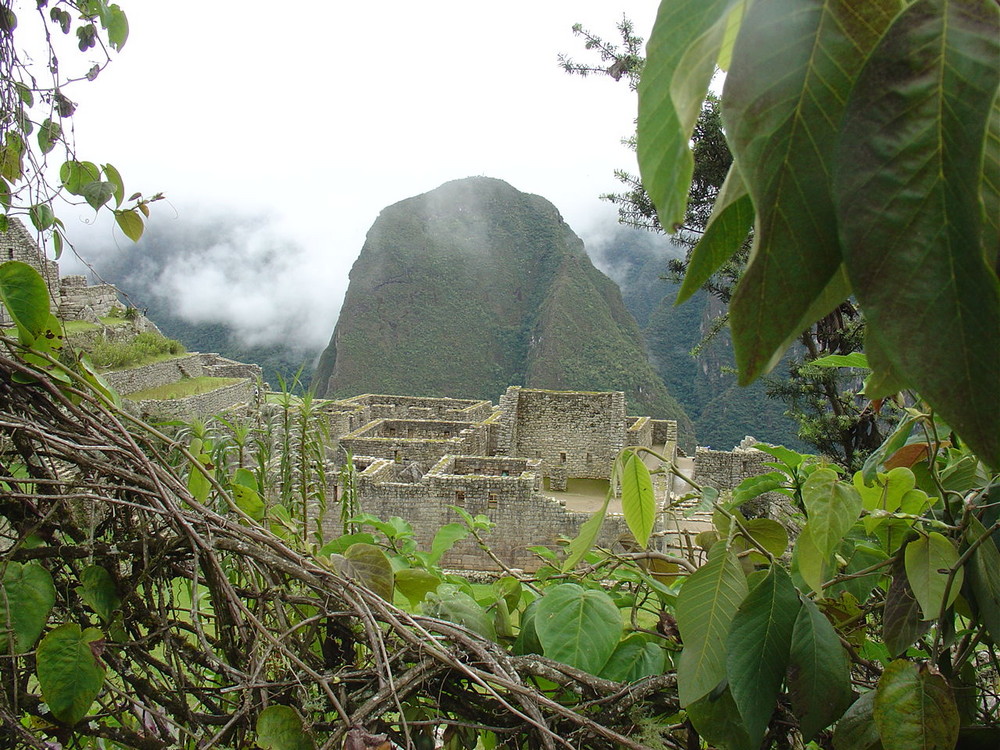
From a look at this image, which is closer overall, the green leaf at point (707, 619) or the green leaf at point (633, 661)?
the green leaf at point (707, 619)

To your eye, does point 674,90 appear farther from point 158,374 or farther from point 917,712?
point 158,374

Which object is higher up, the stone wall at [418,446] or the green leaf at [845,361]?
the green leaf at [845,361]

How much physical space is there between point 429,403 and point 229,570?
1613 centimetres

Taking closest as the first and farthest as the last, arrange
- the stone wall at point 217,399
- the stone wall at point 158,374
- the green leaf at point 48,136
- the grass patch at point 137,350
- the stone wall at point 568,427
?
the green leaf at point 48,136 < the grass patch at point 137,350 < the stone wall at point 568,427 < the stone wall at point 217,399 < the stone wall at point 158,374

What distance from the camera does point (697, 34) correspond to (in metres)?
0.30

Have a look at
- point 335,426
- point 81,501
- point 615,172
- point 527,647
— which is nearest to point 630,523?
point 527,647

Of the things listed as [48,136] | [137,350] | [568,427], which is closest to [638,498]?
[48,136]

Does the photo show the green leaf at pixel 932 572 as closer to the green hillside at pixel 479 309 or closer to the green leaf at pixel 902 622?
the green leaf at pixel 902 622

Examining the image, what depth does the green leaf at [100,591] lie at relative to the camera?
102 cm

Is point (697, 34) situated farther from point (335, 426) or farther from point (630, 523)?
point (335, 426)

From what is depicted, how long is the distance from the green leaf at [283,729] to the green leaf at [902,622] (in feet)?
2.38

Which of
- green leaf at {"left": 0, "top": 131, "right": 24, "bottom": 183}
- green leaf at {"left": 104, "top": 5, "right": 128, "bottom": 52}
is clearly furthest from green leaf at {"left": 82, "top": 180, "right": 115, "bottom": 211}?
green leaf at {"left": 104, "top": 5, "right": 128, "bottom": 52}

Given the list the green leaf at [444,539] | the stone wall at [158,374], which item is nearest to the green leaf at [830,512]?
the green leaf at [444,539]

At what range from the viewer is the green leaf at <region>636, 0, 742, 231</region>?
28cm
